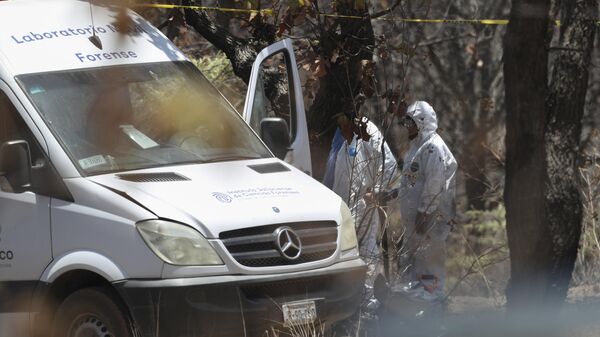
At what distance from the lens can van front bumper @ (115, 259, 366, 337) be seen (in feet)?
21.3

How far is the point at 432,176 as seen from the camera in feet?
34.6

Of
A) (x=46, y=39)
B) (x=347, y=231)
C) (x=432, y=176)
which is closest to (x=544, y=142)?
(x=432, y=176)

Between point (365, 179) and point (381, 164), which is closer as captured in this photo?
point (365, 179)

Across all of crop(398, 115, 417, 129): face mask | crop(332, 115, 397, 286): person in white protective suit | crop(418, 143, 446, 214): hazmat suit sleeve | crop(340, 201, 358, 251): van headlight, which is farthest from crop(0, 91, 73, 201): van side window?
crop(418, 143, 446, 214): hazmat suit sleeve

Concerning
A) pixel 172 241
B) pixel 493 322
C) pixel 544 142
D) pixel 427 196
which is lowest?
pixel 493 322

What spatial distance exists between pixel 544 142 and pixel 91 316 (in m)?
4.79

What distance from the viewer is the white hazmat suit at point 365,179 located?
9.28 m

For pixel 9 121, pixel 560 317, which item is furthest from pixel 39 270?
pixel 560 317

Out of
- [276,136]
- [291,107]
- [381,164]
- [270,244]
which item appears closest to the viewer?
[270,244]

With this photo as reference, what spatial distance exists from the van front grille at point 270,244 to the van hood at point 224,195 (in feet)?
0.13

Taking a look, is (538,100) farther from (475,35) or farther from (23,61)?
(475,35)

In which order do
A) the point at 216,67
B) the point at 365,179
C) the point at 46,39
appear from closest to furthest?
the point at 46,39 → the point at 365,179 → the point at 216,67

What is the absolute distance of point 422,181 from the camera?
10.6 m

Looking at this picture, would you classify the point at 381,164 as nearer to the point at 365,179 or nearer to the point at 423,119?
the point at 365,179
